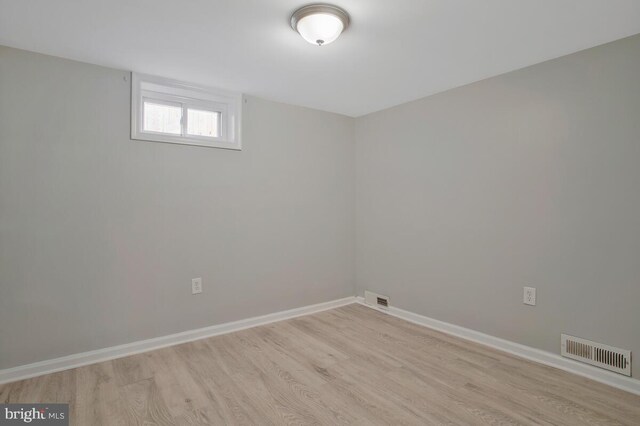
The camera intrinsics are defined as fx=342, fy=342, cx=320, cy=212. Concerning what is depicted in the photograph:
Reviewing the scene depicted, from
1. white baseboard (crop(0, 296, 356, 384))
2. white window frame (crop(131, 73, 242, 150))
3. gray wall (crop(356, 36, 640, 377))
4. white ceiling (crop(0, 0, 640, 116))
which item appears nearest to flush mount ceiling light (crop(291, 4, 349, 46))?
white ceiling (crop(0, 0, 640, 116))

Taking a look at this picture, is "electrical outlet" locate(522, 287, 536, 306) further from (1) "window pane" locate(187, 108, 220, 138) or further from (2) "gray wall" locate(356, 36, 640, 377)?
(1) "window pane" locate(187, 108, 220, 138)

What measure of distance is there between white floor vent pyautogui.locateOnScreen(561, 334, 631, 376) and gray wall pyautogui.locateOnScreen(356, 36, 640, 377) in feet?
0.16

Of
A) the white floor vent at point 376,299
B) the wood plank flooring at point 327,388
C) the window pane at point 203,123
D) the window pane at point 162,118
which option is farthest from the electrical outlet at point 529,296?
the window pane at point 162,118

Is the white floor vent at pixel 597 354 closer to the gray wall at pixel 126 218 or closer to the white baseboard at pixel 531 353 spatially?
the white baseboard at pixel 531 353

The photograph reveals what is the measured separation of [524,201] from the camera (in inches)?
101

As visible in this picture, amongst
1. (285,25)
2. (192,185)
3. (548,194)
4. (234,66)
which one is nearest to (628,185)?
(548,194)

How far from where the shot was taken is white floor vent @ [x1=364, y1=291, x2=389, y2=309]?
11.9 feet

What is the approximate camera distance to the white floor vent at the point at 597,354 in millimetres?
2096

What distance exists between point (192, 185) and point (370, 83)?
1735 mm

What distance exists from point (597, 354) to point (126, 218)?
3385mm

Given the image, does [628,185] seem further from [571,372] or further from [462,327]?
[462,327]

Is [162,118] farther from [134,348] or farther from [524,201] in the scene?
[524,201]

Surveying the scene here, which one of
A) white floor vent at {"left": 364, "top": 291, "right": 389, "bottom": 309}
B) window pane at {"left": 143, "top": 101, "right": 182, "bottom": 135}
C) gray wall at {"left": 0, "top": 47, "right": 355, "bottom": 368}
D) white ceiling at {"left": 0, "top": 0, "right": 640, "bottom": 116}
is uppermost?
white ceiling at {"left": 0, "top": 0, "right": 640, "bottom": 116}

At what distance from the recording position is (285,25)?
6.48ft
